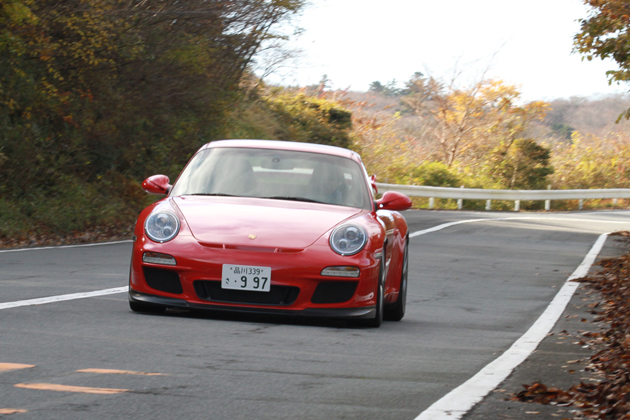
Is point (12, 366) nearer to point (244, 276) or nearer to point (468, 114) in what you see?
point (244, 276)

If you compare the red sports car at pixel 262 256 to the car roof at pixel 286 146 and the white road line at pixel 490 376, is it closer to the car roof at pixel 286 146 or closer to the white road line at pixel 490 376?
the car roof at pixel 286 146

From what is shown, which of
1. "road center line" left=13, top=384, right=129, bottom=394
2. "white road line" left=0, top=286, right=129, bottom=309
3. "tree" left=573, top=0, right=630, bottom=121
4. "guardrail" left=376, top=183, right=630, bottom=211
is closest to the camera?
"road center line" left=13, top=384, right=129, bottom=394

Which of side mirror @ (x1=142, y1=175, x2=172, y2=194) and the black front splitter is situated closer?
the black front splitter

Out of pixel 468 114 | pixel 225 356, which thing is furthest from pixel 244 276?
pixel 468 114

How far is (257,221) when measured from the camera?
6.54 m

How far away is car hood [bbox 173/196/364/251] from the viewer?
249 inches

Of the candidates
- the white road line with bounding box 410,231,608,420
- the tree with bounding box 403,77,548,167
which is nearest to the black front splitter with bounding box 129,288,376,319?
the white road line with bounding box 410,231,608,420

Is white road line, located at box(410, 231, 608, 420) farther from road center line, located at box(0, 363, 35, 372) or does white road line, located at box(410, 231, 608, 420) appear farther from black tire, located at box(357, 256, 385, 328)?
road center line, located at box(0, 363, 35, 372)

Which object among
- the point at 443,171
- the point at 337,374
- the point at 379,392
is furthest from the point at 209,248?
the point at 443,171

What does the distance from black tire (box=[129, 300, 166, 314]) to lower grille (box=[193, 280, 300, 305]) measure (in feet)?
1.65

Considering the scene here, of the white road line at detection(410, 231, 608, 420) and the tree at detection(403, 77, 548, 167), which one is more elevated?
the tree at detection(403, 77, 548, 167)

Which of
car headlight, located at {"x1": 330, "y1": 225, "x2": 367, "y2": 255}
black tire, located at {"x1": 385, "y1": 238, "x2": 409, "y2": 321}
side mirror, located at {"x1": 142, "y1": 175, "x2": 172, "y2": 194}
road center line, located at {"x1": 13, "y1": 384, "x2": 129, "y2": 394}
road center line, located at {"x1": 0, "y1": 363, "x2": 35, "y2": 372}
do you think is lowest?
black tire, located at {"x1": 385, "y1": 238, "x2": 409, "y2": 321}

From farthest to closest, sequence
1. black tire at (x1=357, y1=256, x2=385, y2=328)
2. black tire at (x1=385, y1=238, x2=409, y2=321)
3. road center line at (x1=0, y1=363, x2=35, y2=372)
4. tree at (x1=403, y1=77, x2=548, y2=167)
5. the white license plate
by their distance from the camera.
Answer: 1. tree at (x1=403, y1=77, x2=548, y2=167)
2. black tire at (x1=385, y1=238, x2=409, y2=321)
3. black tire at (x1=357, y1=256, x2=385, y2=328)
4. the white license plate
5. road center line at (x1=0, y1=363, x2=35, y2=372)

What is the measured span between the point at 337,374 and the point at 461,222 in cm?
1873
